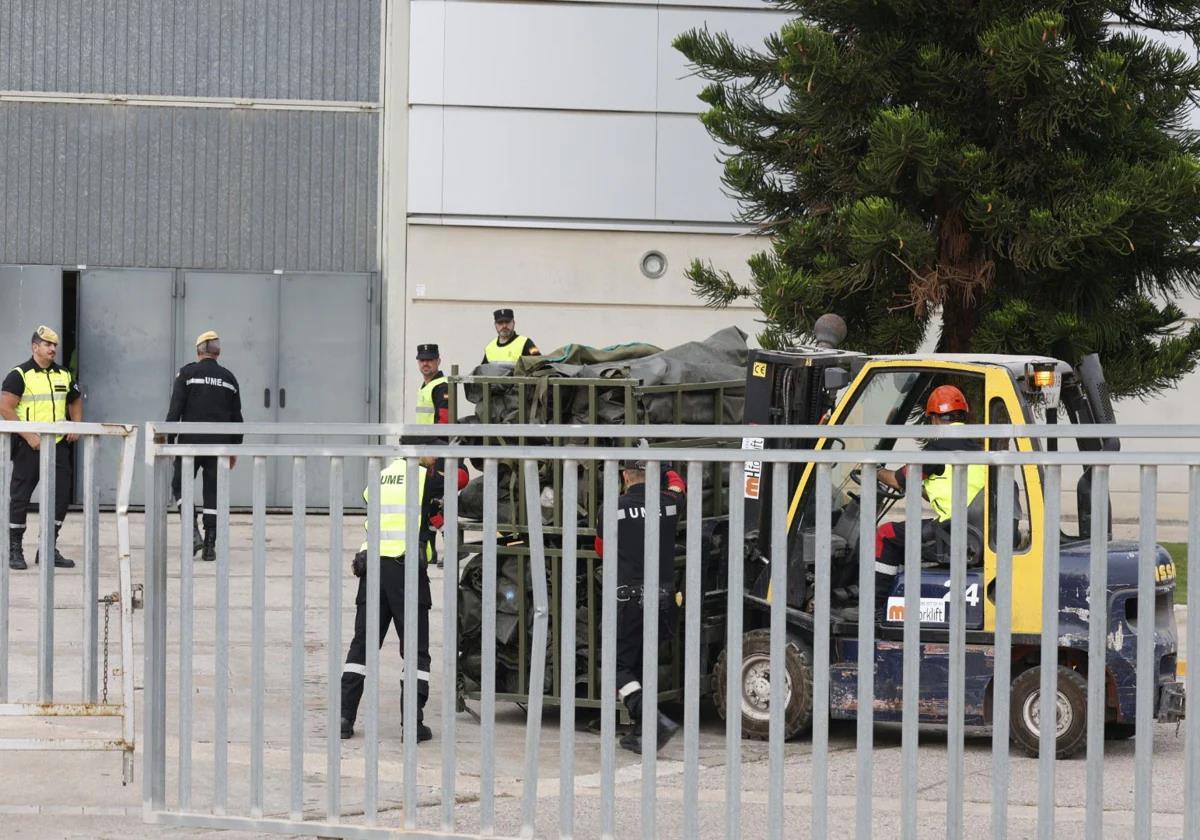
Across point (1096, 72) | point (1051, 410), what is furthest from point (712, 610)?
point (1096, 72)

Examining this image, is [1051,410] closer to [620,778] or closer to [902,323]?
[620,778]

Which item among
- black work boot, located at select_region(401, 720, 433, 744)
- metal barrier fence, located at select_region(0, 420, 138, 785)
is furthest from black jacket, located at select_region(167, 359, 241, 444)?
metal barrier fence, located at select_region(0, 420, 138, 785)

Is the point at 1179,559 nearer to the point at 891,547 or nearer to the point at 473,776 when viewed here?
the point at 891,547

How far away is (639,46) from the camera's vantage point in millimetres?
17438

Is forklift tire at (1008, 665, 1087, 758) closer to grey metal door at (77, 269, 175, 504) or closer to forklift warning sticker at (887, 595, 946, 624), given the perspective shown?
forklift warning sticker at (887, 595, 946, 624)

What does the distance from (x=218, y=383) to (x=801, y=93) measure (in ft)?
17.8

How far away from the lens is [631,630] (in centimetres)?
797

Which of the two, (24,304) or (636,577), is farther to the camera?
(24,304)

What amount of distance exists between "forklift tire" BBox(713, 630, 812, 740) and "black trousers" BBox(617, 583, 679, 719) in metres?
0.36

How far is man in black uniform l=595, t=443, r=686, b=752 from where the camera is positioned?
7.55 metres

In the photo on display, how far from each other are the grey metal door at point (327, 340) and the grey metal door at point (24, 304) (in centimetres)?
242

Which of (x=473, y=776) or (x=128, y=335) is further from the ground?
(x=128, y=335)

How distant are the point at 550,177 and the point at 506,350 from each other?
10.5ft

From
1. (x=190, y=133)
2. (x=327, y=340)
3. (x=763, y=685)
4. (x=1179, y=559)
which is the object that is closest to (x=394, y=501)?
(x=763, y=685)
